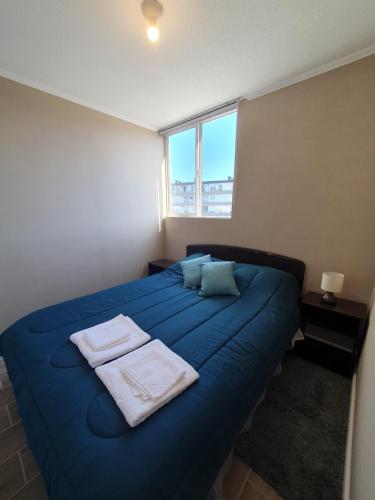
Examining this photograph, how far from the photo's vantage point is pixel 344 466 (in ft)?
3.66

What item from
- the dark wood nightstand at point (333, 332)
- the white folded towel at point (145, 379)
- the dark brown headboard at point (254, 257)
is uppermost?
the dark brown headboard at point (254, 257)

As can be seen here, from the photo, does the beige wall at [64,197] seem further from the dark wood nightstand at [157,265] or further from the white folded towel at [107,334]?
the white folded towel at [107,334]

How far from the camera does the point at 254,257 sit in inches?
94.7

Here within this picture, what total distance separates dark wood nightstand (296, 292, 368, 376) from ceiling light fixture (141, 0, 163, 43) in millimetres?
2397

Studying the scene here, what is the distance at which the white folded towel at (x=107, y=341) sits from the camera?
113 cm

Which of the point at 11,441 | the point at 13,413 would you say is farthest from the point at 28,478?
the point at 13,413

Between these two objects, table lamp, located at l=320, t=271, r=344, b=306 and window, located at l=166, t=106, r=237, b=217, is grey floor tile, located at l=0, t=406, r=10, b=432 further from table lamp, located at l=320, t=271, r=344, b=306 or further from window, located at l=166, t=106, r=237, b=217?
window, located at l=166, t=106, r=237, b=217

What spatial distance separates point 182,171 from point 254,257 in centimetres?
177

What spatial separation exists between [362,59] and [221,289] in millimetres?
2246

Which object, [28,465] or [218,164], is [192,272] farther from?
[28,465]

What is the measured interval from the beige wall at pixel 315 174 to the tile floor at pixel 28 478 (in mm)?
1633

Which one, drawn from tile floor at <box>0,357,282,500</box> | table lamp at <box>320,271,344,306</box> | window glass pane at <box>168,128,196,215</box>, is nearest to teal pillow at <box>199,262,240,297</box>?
table lamp at <box>320,271,344,306</box>

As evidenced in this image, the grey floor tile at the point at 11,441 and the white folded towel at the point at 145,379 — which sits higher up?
the white folded towel at the point at 145,379

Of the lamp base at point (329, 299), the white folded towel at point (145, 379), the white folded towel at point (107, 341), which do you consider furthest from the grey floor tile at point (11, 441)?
the lamp base at point (329, 299)
